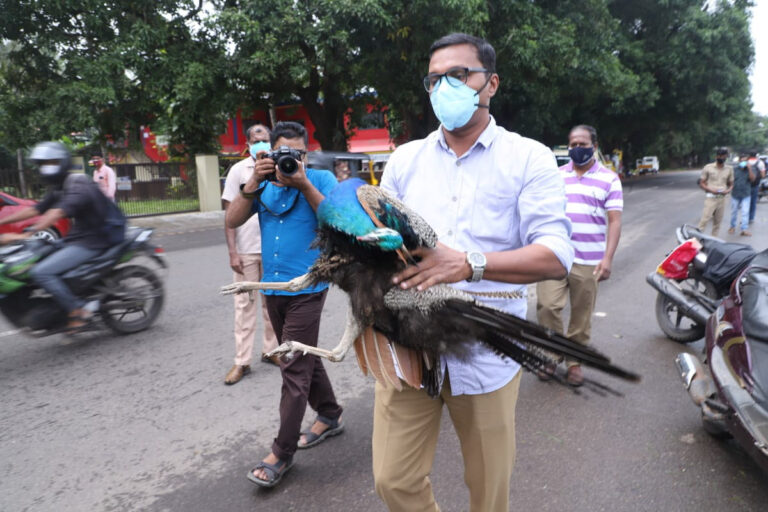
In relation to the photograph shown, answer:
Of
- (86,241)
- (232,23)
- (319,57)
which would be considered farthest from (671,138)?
(86,241)

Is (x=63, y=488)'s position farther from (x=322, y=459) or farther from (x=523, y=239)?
(x=523, y=239)

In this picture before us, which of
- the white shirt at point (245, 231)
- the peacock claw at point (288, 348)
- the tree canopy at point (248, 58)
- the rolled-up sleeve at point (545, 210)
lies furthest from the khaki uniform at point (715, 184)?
the peacock claw at point (288, 348)

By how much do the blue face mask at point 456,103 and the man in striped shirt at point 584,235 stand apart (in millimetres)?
2355

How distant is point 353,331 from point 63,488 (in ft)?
6.82

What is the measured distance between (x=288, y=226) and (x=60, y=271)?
287 cm

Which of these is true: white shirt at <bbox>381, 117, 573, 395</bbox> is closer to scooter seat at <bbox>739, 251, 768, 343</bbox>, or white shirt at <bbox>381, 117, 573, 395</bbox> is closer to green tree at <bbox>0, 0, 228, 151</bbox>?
scooter seat at <bbox>739, 251, 768, 343</bbox>

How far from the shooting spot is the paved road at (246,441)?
2.60 metres

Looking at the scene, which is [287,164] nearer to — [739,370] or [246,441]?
[246,441]

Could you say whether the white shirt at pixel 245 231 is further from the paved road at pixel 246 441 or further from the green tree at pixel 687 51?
the green tree at pixel 687 51

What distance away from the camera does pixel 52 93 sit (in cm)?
1304

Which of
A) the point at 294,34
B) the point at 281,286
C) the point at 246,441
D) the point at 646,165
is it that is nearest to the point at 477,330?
the point at 281,286

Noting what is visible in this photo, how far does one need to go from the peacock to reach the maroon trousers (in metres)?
1.01

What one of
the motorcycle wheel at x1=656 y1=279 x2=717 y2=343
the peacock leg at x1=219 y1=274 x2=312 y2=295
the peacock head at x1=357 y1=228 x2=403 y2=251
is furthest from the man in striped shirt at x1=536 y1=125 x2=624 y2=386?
the peacock head at x1=357 y1=228 x2=403 y2=251

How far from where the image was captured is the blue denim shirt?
2957 mm
